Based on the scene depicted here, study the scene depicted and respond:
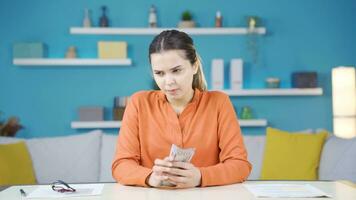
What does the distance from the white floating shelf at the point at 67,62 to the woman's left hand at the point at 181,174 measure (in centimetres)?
287

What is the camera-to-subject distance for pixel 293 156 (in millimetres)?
3225

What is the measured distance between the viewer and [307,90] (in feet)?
14.6

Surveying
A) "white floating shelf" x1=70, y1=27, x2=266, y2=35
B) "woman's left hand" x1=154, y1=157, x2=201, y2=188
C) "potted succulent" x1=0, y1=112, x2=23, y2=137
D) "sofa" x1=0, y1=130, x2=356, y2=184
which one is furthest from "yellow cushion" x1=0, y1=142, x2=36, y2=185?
"woman's left hand" x1=154, y1=157, x2=201, y2=188

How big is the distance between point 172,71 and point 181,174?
1.31ft

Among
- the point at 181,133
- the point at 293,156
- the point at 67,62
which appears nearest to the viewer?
the point at 181,133

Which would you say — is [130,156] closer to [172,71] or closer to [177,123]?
[177,123]

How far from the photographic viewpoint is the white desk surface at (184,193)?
144cm

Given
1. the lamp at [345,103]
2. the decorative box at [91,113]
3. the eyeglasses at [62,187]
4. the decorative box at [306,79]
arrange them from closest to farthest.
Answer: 1. the eyeglasses at [62,187]
2. the lamp at [345,103]
3. the decorative box at [91,113]
4. the decorative box at [306,79]

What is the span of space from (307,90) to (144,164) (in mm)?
2899

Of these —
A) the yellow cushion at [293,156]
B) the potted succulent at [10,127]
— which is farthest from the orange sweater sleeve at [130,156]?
the potted succulent at [10,127]

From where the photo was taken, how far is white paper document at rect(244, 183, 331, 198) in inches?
57.8

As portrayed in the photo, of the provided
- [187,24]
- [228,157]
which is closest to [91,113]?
[187,24]

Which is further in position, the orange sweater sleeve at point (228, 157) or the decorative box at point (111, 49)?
the decorative box at point (111, 49)

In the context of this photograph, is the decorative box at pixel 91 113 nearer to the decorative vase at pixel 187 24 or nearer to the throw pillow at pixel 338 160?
the decorative vase at pixel 187 24
